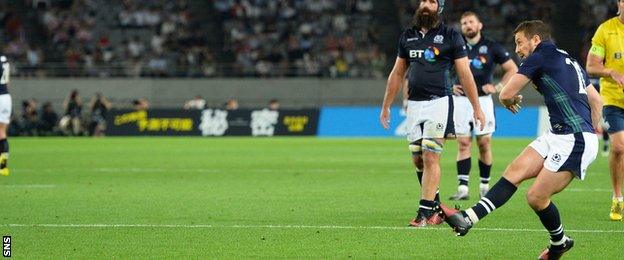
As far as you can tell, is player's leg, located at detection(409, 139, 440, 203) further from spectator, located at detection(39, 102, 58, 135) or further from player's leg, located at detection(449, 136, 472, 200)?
spectator, located at detection(39, 102, 58, 135)

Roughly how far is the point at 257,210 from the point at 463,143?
10.6ft

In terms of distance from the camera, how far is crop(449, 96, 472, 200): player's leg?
15422 millimetres

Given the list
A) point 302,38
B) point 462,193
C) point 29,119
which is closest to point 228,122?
point 29,119

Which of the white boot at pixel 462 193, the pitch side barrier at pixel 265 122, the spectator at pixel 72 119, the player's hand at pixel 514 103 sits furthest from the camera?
the spectator at pixel 72 119

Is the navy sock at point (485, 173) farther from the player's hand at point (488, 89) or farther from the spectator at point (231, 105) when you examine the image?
the spectator at point (231, 105)

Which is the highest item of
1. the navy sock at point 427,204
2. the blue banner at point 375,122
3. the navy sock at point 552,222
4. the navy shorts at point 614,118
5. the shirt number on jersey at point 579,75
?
the shirt number on jersey at point 579,75

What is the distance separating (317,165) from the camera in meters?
23.1

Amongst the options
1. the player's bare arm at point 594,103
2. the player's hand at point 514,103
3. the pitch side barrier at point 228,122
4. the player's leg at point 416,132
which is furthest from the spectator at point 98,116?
the player's hand at point 514,103

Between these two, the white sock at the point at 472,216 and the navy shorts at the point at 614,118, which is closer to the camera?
the white sock at the point at 472,216

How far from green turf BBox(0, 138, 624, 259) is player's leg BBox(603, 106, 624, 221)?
0.20 meters

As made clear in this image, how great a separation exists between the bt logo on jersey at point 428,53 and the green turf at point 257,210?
1.75 m

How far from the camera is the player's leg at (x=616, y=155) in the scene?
509 inches

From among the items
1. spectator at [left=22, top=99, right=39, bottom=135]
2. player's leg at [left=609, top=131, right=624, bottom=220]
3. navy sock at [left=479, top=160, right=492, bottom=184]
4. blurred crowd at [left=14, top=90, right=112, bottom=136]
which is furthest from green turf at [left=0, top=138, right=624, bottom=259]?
spectator at [left=22, top=99, right=39, bottom=135]

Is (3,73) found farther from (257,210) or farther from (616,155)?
(616,155)
